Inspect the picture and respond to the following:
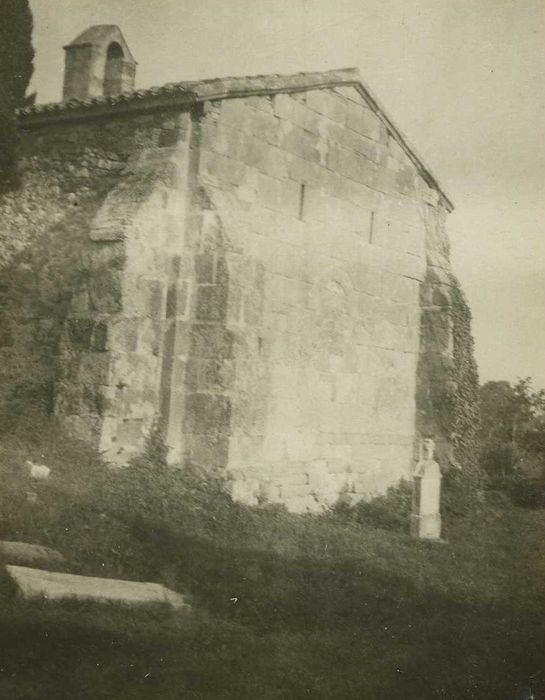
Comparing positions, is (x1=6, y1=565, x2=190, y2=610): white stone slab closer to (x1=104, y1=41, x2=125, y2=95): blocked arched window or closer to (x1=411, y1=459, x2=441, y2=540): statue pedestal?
(x1=411, y1=459, x2=441, y2=540): statue pedestal

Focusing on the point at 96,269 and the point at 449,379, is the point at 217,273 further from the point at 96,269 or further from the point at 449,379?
the point at 449,379

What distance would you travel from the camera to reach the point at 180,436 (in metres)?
8.98

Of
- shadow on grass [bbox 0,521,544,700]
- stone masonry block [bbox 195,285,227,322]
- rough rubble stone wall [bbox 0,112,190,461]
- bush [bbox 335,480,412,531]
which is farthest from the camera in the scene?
bush [bbox 335,480,412,531]

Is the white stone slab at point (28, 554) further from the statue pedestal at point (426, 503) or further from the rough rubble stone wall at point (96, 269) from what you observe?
the statue pedestal at point (426, 503)

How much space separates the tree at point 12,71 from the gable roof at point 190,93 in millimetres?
493

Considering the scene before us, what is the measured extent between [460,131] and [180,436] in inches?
196

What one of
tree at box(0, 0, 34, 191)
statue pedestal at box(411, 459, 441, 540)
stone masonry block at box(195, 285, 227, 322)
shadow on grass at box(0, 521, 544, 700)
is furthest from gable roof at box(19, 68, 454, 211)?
statue pedestal at box(411, 459, 441, 540)

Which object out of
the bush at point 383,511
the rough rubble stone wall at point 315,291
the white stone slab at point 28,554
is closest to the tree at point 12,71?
the rough rubble stone wall at point 315,291

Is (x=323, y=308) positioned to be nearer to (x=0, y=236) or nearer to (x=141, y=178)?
(x=141, y=178)

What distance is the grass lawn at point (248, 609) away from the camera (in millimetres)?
5371

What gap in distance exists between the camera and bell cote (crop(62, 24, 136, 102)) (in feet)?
35.9

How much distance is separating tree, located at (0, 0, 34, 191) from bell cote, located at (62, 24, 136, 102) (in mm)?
1669

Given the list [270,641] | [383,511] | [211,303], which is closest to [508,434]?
[383,511]

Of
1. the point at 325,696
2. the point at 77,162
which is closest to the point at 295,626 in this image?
the point at 325,696
